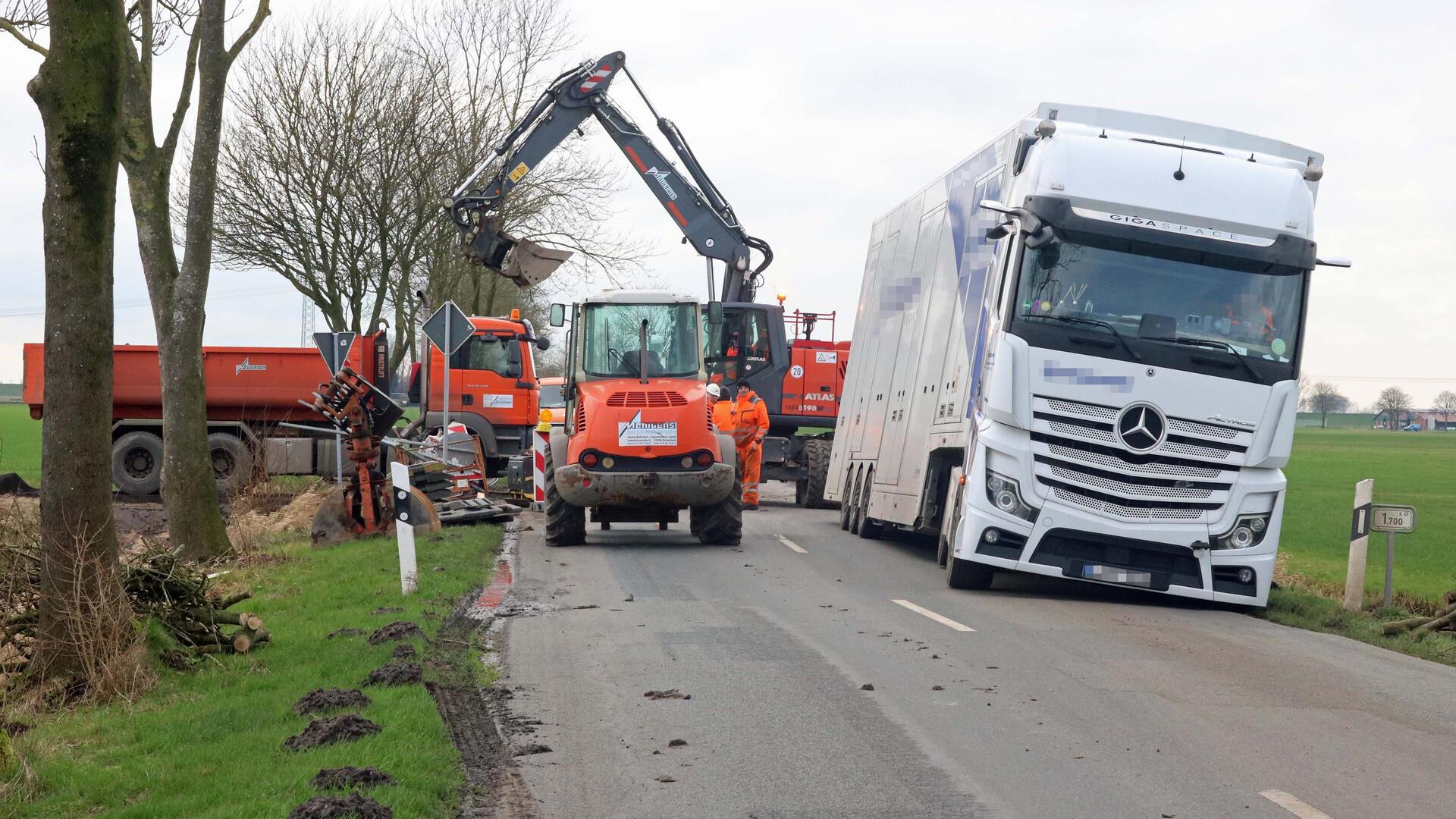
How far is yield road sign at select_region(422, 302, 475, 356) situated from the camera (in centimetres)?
1995

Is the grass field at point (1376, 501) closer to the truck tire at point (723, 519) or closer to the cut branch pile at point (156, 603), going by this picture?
the truck tire at point (723, 519)

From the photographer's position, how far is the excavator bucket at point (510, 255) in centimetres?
2262

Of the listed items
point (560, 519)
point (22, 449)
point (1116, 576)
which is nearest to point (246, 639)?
point (1116, 576)

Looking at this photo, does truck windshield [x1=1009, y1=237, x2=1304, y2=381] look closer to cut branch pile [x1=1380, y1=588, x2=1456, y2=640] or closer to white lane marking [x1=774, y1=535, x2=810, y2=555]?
cut branch pile [x1=1380, y1=588, x2=1456, y2=640]

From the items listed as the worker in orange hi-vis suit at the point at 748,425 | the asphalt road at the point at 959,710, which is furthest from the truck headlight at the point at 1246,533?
the worker in orange hi-vis suit at the point at 748,425

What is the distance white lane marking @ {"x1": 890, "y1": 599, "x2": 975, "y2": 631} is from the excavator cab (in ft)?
16.3

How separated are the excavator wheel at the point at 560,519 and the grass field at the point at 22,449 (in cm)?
697

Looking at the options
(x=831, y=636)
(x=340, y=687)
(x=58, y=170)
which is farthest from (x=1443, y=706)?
(x=58, y=170)

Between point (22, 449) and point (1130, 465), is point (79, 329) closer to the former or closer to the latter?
point (1130, 465)

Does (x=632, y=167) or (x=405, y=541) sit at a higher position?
(x=632, y=167)

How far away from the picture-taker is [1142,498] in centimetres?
1151

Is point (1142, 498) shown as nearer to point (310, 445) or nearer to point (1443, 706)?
point (1443, 706)

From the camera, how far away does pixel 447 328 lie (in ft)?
65.5

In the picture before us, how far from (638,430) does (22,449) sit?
32.9 metres
